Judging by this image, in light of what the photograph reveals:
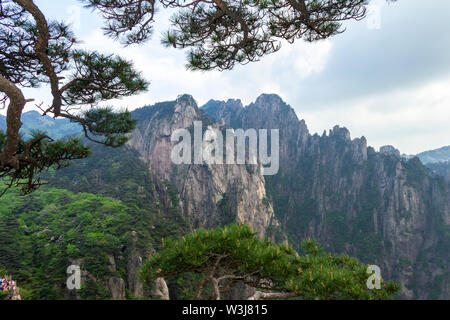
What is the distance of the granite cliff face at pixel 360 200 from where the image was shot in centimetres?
6081

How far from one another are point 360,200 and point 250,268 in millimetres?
83308

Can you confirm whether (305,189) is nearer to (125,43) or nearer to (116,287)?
(116,287)

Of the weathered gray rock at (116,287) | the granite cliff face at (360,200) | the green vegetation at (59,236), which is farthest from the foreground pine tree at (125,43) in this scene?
the granite cliff face at (360,200)

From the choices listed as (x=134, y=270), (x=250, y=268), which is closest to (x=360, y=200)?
(x=134, y=270)

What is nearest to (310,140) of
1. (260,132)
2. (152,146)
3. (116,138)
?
(260,132)

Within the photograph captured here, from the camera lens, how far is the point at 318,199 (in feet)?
270

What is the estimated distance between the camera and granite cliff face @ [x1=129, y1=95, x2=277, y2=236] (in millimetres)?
46666

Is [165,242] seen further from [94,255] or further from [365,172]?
[365,172]

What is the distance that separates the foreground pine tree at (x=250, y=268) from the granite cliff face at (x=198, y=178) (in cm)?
3945

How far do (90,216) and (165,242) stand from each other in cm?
2062

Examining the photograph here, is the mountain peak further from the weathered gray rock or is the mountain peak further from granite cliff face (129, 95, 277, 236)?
the weathered gray rock

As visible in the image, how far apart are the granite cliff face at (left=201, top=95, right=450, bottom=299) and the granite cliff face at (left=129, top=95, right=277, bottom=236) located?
15.3 m

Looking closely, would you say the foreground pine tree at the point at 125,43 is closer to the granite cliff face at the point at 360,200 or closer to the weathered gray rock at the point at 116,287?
the weathered gray rock at the point at 116,287

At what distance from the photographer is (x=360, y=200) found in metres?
74.3
